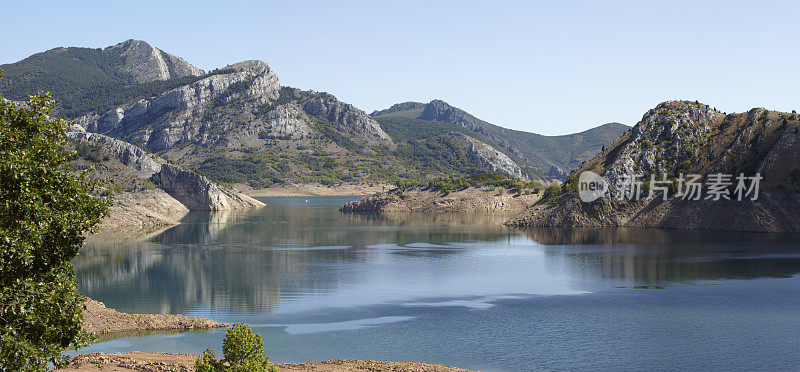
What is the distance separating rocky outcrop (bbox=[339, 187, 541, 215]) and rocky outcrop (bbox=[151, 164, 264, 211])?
1447 inches

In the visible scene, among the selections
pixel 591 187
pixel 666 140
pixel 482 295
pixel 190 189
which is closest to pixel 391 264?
pixel 482 295

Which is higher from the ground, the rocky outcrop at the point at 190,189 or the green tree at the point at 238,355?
the rocky outcrop at the point at 190,189

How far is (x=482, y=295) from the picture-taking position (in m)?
54.3

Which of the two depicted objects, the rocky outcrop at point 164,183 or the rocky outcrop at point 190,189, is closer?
the rocky outcrop at point 164,183

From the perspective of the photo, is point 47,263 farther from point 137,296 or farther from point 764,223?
point 764,223

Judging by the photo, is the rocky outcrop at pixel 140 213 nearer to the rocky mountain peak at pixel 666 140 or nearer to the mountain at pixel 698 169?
the mountain at pixel 698 169

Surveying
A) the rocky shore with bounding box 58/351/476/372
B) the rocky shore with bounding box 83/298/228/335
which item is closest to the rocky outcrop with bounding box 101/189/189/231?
the rocky shore with bounding box 83/298/228/335

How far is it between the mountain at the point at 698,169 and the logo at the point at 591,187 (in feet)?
3.13

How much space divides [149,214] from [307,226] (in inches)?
1313

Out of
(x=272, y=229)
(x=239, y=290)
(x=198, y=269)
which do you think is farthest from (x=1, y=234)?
(x=272, y=229)

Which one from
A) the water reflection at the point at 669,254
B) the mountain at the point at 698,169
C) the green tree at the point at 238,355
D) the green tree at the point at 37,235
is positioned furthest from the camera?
the mountain at the point at 698,169

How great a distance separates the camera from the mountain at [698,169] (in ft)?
336

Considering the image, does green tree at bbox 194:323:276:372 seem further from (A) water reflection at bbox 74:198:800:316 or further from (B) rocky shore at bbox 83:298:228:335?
(A) water reflection at bbox 74:198:800:316

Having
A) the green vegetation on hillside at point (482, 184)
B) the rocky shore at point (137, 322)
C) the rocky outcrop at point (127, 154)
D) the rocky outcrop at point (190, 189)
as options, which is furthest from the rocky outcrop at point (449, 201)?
the rocky shore at point (137, 322)
